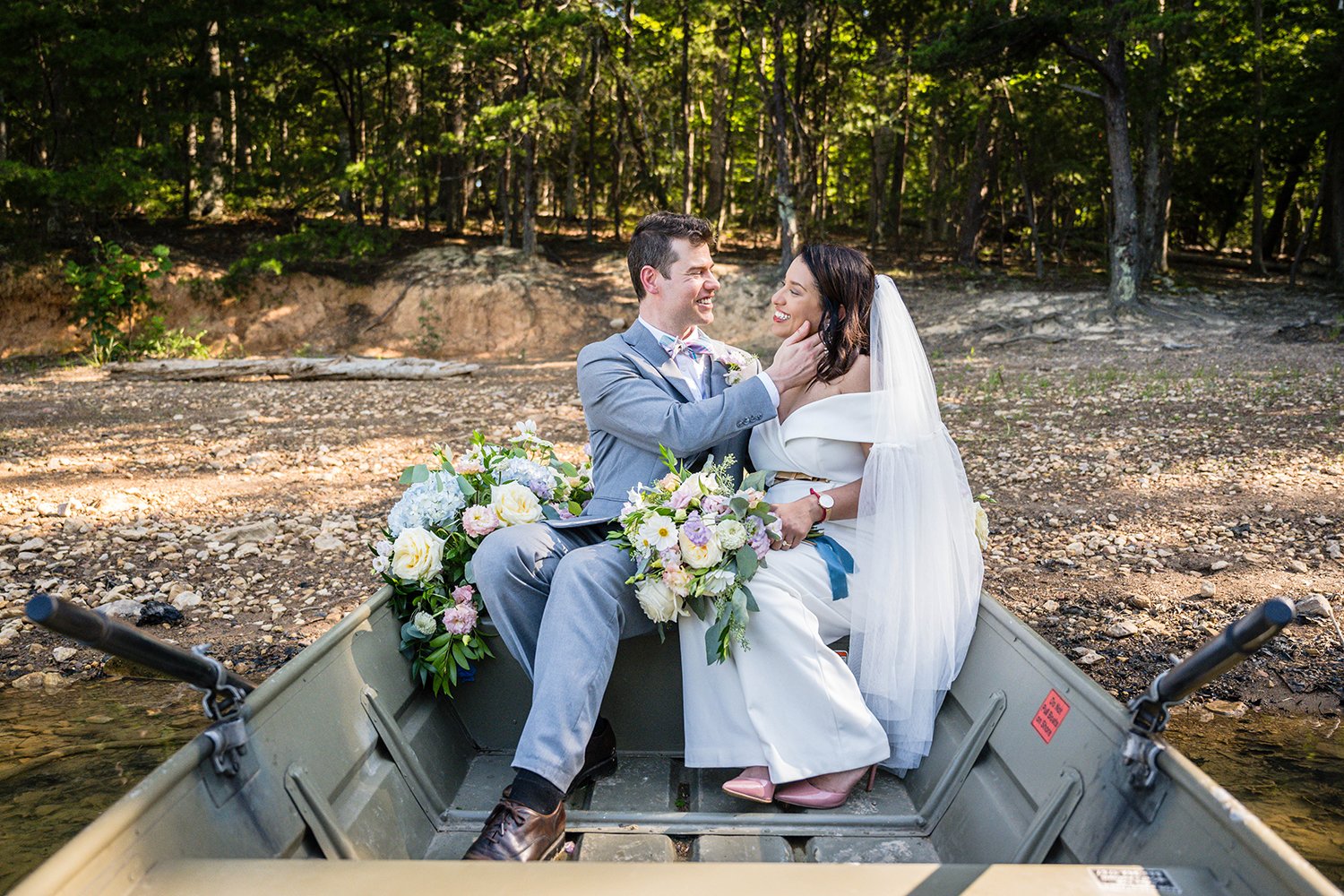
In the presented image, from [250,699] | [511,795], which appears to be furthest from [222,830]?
[511,795]

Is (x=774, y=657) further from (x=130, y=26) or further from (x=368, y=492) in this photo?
(x=130, y=26)

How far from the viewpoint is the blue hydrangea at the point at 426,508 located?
341cm

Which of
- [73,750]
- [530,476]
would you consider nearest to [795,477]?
[530,476]

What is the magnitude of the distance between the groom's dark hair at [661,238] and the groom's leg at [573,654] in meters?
1.06

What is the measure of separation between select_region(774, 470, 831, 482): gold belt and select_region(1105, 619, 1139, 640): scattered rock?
8.12 feet

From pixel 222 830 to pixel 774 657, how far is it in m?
1.56

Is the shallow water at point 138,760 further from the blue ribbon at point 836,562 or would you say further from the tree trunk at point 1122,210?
the tree trunk at point 1122,210

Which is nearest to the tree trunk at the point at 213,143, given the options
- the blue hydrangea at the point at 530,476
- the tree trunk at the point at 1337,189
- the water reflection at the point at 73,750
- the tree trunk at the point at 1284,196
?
the water reflection at the point at 73,750

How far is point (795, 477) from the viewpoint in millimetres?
3508

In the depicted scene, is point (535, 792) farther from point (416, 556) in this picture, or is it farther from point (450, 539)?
point (450, 539)

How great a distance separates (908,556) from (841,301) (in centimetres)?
89

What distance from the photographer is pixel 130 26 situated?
16578 mm

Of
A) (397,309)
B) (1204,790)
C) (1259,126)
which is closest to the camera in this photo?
(1204,790)

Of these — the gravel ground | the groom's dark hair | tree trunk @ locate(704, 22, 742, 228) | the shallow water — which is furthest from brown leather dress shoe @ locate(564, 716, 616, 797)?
tree trunk @ locate(704, 22, 742, 228)
